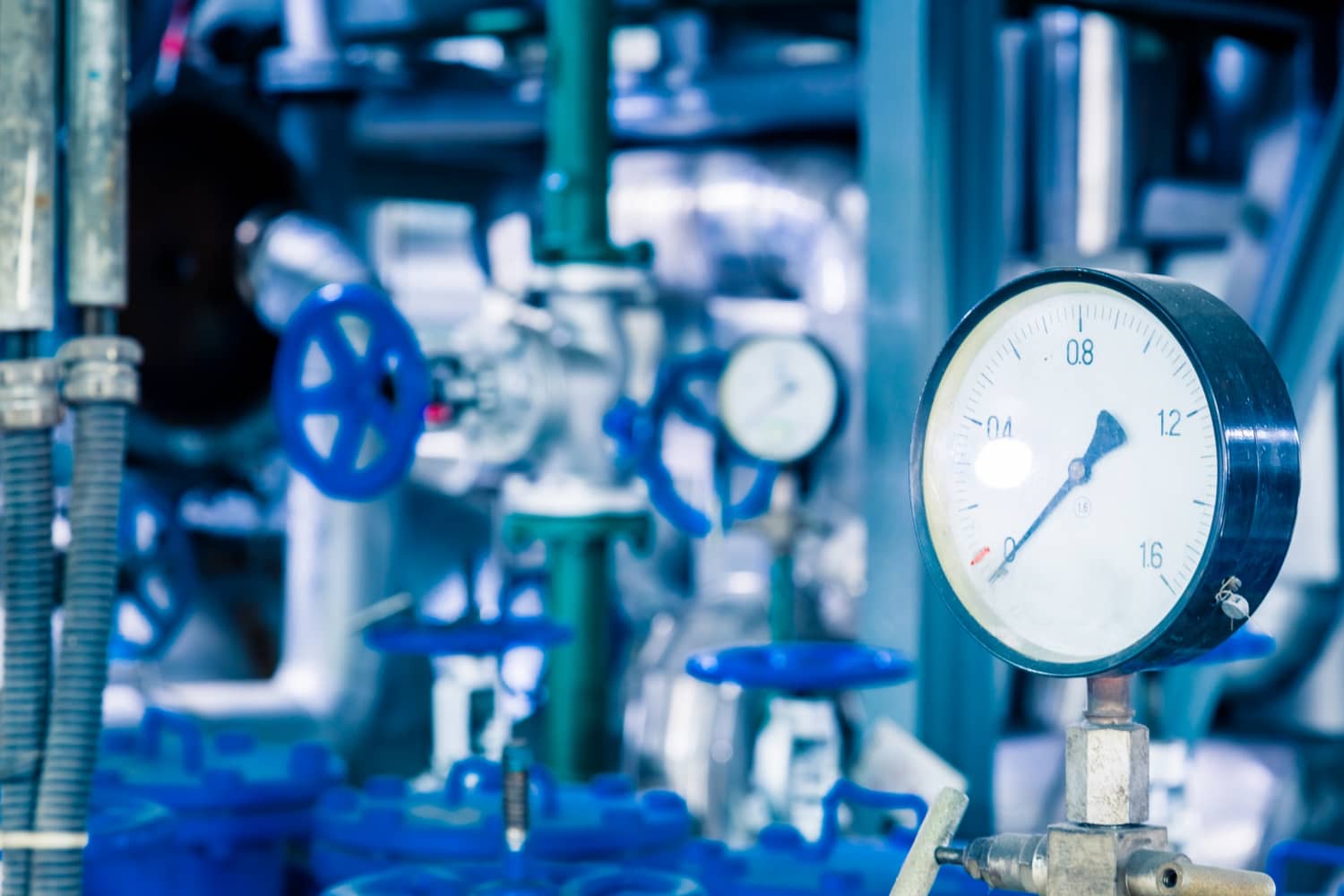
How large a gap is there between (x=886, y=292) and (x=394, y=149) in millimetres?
1353

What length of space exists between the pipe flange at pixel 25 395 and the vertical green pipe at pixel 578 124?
36.2 inches

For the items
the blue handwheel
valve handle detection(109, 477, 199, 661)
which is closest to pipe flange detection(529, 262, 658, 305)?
Answer: the blue handwheel

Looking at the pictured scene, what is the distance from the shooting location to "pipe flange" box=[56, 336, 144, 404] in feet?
4.51

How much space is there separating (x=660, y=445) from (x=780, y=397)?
0.19 metres

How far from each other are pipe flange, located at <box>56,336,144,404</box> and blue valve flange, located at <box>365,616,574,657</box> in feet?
1.30

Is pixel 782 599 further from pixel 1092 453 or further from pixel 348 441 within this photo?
pixel 1092 453

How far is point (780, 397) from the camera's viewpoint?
202 cm

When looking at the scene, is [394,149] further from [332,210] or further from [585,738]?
[585,738]

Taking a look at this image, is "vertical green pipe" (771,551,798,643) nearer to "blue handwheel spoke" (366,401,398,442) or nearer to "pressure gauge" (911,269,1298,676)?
"blue handwheel spoke" (366,401,398,442)

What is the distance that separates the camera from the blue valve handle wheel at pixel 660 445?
208cm

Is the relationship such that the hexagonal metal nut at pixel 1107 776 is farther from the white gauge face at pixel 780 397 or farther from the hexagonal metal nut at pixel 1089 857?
the white gauge face at pixel 780 397

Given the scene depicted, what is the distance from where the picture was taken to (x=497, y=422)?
86.9 inches

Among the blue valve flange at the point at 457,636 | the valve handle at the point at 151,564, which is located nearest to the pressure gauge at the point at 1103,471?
the blue valve flange at the point at 457,636

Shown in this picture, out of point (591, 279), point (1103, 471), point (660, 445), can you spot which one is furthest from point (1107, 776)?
point (591, 279)
